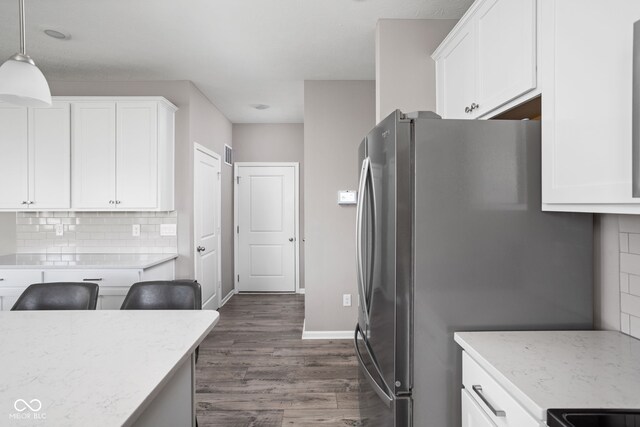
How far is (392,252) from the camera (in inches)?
52.3

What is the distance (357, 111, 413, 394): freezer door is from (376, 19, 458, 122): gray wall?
102cm

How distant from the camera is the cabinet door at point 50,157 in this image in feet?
10.5

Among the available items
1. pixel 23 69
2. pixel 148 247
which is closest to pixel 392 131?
pixel 23 69

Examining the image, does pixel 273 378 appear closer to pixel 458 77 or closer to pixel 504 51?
pixel 458 77

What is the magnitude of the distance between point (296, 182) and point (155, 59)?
2736 millimetres

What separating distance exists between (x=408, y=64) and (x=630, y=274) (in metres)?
1.81

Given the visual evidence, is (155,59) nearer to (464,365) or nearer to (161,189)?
(161,189)

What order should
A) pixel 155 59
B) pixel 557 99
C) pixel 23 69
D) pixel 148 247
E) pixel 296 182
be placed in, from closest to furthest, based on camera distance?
pixel 557 99 < pixel 23 69 < pixel 155 59 < pixel 148 247 < pixel 296 182

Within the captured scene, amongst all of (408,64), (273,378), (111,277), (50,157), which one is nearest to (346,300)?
(273,378)

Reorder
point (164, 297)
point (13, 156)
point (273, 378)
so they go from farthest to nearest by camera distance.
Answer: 1. point (13, 156)
2. point (273, 378)
3. point (164, 297)

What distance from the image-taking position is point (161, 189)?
130 inches

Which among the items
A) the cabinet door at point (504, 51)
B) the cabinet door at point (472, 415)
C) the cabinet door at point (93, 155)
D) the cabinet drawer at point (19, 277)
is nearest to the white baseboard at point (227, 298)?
the cabinet door at point (93, 155)

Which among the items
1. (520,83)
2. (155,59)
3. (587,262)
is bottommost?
(587,262)

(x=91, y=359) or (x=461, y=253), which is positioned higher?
(x=461, y=253)
